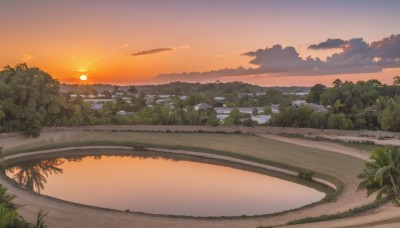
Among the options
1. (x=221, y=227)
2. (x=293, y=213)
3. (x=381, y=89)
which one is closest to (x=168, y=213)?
(x=221, y=227)

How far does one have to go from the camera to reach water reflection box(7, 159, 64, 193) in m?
29.1

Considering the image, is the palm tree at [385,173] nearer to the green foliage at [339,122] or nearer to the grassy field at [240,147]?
the grassy field at [240,147]

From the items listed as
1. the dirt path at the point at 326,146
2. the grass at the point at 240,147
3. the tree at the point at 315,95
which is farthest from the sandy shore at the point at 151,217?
the tree at the point at 315,95

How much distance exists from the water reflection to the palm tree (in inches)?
820

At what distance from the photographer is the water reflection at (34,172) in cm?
2910

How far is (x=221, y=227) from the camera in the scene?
2006 cm

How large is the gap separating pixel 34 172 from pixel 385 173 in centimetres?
2668

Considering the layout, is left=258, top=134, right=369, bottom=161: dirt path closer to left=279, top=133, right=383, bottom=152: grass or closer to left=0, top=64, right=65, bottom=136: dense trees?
left=279, top=133, right=383, bottom=152: grass

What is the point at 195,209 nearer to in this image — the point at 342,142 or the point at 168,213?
the point at 168,213

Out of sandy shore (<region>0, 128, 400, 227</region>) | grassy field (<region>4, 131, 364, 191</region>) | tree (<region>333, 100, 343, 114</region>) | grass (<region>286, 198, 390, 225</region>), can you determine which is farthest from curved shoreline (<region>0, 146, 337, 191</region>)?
tree (<region>333, 100, 343, 114</region>)

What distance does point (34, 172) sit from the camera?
33.2 m

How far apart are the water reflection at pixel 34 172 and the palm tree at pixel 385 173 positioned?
68.3 feet

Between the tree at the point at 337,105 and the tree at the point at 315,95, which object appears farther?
the tree at the point at 315,95

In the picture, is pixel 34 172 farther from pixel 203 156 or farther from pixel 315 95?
pixel 315 95
